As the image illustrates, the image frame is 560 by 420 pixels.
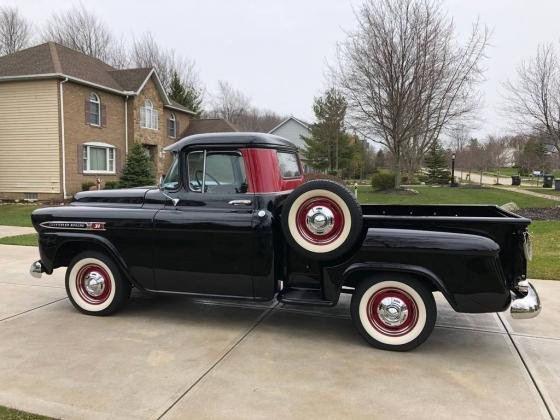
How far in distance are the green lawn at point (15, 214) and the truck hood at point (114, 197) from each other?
9.49 metres

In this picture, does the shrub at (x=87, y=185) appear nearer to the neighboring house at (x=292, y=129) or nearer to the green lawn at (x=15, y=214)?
the green lawn at (x=15, y=214)

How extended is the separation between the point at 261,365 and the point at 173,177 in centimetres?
218

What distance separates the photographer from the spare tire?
4.18m

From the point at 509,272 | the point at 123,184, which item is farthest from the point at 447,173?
the point at 509,272

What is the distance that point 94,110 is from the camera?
23.4 m

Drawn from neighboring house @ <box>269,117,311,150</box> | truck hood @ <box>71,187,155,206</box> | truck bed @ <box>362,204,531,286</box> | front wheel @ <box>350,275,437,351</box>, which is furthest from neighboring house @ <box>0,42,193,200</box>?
neighboring house @ <box>269,117,311,150</box>

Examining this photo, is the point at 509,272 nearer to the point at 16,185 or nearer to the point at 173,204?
the point at 173,204

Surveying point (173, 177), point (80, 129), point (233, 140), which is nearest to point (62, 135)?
point (80, 129)

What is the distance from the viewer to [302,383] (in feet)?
12.0

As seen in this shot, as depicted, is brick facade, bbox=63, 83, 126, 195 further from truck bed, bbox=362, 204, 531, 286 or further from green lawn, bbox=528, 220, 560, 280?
truck bed, bbox=362, 204, 531, 286

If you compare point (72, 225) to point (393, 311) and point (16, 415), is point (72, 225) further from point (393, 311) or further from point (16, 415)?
point (393, 311)

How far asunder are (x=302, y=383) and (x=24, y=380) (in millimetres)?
2148

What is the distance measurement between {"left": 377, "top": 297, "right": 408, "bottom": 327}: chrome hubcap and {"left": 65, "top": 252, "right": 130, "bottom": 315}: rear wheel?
2808 mm

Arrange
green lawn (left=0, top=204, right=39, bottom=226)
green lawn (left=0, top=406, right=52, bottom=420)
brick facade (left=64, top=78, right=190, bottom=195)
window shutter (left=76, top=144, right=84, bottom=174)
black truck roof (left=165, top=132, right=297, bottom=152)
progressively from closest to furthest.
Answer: green lawn (left=0, top=406, right=52, bottom=420), black truck roof (left=165, top=132, right=297, bottom=152), green lawn (left=0, top=204, right=39, bottom=226), brick facade (left=64, top=78, right=190, bottom=195), window shutter (left=76, top=144, right=84, bottom=174)
